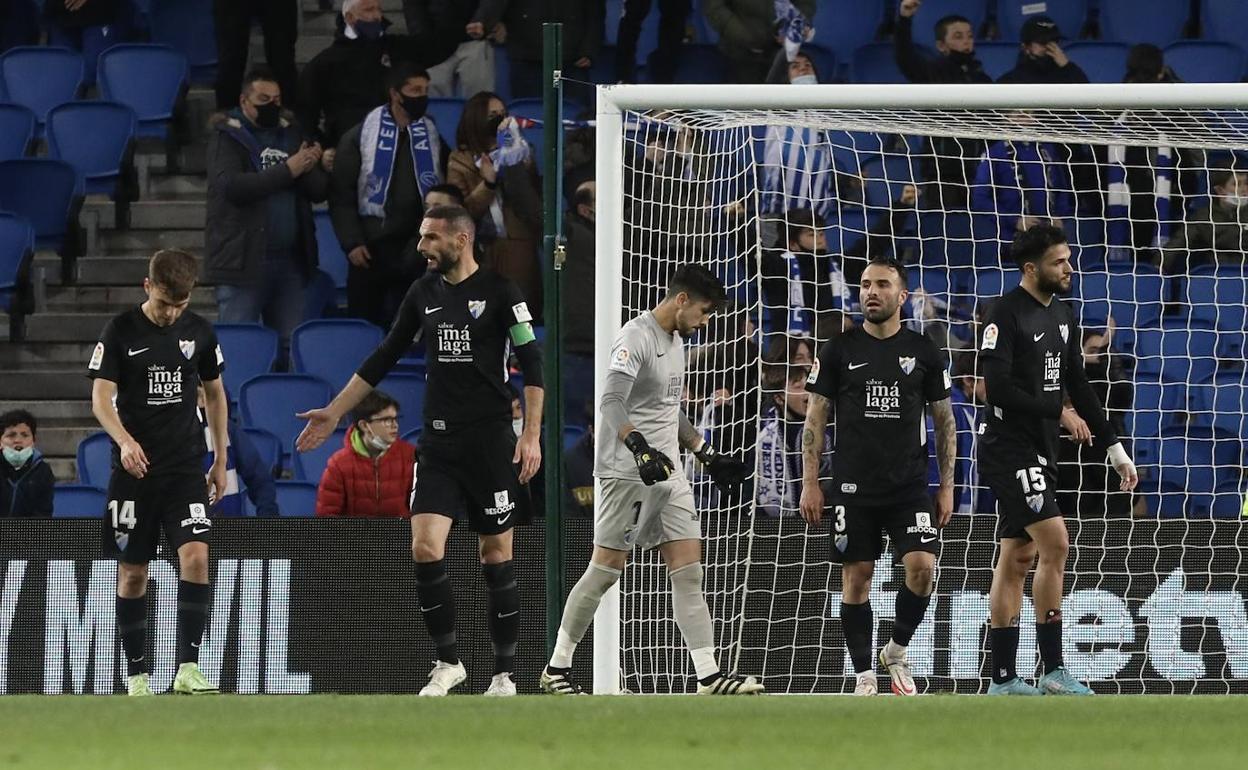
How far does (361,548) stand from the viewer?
9742 mm

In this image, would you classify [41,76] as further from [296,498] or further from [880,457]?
[880,457]

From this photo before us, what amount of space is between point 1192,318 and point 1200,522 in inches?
88.0

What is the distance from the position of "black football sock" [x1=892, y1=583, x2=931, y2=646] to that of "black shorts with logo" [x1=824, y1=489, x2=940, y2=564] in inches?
7.4

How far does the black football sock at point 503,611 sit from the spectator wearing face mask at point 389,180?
4.04 metres

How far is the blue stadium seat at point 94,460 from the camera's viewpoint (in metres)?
11.8

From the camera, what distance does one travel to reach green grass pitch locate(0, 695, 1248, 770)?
17.1ft

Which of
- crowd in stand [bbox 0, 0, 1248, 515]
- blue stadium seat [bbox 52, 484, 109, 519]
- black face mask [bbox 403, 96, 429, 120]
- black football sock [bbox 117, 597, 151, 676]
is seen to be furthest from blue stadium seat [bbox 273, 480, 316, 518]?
black face mask [bbox 403, 96, 429, 120]

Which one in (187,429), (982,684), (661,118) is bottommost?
(982,684)

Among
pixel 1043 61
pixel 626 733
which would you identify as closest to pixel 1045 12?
pixel 1043 61

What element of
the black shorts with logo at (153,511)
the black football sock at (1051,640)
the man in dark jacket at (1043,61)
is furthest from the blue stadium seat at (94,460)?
the man in dark jacket at (1043,61)

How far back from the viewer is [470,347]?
864 cm

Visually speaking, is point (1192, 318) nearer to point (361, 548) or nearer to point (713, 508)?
point (713, 508)

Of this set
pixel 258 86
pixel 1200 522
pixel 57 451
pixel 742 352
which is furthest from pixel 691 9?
pixel 1200 522

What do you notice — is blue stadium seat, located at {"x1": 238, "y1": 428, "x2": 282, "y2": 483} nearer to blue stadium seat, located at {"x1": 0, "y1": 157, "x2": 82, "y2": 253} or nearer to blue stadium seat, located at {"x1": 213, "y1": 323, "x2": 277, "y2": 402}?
blue stadium seat, located at {"x1": 213, "y1": 323, "x2": 277, "y2": 402}
